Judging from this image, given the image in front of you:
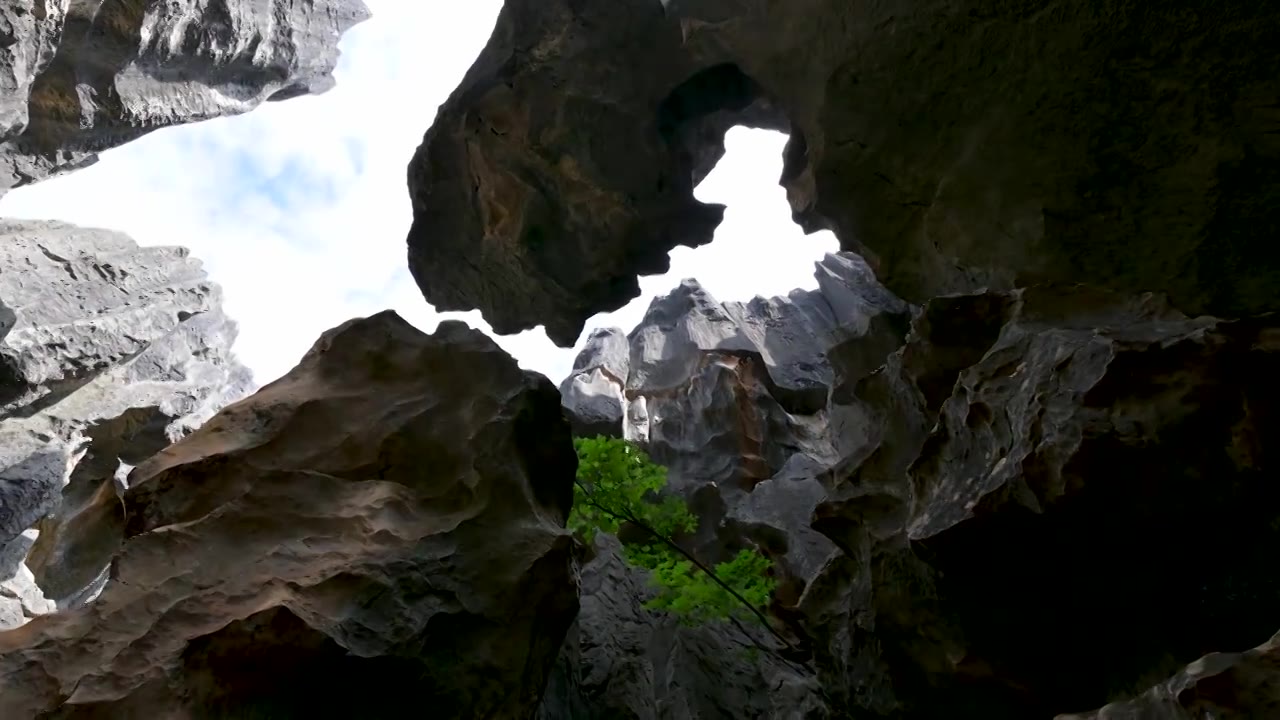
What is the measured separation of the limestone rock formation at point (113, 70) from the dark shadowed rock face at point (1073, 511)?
1196cm

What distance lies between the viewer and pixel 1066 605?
19.7 feet

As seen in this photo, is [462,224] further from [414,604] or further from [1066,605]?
[1066,605]

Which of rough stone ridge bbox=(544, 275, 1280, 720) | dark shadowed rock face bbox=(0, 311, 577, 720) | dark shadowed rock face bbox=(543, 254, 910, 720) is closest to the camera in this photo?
rough stone ridge bbox=(544, 275, 1280, 720)

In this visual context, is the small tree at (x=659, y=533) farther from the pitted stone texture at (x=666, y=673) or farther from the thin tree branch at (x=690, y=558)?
the pitted stone texture at (x=666, y=673)

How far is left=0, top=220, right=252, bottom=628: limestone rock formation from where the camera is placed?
1412 cm

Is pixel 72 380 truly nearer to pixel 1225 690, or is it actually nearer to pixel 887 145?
pixel 887 145

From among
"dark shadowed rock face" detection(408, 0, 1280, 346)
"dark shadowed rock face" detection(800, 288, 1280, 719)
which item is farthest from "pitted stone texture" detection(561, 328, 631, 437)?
"dark shadowed rock face" detection(800, 288, 1280, 719)

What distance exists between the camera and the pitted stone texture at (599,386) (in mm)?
22734

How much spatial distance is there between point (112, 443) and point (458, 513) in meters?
16.7

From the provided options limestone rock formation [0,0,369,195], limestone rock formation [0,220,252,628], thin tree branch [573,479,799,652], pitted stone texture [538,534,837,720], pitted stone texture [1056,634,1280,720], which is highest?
limestone rock formation [0,0,369,195]

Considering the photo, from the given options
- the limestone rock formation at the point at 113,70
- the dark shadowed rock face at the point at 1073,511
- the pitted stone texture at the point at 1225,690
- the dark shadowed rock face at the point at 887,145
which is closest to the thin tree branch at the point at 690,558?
the dark shadowed rock face at the point at 1073,511

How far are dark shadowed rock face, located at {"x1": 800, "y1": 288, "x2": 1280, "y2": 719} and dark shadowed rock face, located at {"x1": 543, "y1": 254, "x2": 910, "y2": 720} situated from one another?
2238 millimetres

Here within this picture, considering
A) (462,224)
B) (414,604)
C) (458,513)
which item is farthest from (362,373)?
(462,224)

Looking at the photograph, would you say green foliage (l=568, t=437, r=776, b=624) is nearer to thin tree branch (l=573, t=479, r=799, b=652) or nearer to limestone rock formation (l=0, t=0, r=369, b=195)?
thin tree branch (l=573, t=479, r=799, b=652)
